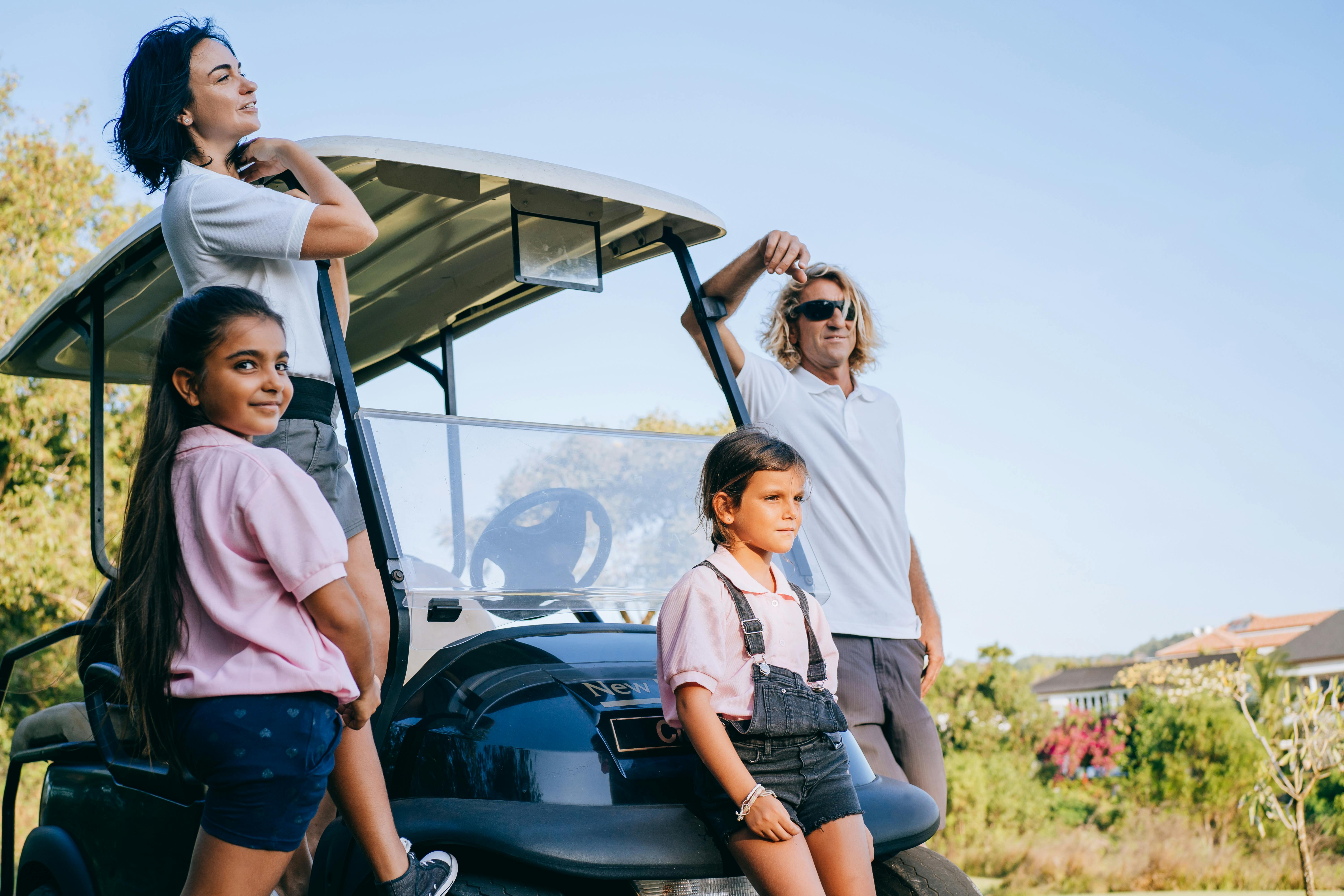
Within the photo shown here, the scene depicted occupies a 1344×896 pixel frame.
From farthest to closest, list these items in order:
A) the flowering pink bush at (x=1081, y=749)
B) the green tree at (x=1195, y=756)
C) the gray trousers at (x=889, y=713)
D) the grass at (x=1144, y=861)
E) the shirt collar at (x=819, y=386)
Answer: the flowering pink bush at (x=1081, y=749) → the green tree at (x=1195, y=756) → the grass at (x=1144, y=861) → the shirt collar at (x=819, y=386) → the gray trousers at (x=889, y=713)

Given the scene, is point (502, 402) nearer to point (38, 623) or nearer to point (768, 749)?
point (768, 749)

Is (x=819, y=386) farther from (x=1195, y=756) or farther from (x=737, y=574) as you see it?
(x=1195, y=756)

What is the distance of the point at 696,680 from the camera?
6.24 feet

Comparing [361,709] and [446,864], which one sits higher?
[361,709]

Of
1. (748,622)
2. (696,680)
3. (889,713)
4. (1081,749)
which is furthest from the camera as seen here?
(1081,749)

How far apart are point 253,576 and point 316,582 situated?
0.35 ft

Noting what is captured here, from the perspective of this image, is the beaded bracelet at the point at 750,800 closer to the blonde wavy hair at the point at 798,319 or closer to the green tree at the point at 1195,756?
the blonde wavy hair at the point at 798,319

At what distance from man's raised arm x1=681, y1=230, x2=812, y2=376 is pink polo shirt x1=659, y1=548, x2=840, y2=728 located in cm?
107

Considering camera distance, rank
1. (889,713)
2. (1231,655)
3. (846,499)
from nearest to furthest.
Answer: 1. (889,713)
2. (846,499)
3. (1231,655)

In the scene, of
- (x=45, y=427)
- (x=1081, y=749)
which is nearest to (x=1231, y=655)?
(x=1081, y=749)

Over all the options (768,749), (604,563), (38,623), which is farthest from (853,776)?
(38,623)

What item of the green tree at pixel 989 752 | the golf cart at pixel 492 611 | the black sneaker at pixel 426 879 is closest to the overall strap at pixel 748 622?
the golf cart at pixel 492 611

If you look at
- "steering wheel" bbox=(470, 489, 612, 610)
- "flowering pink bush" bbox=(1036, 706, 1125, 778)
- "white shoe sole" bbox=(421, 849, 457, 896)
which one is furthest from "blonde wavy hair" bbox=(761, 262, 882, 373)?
"flowering pink bush" bbox=(1036, 706, 1125, 778)

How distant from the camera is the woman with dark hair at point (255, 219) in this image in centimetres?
228
